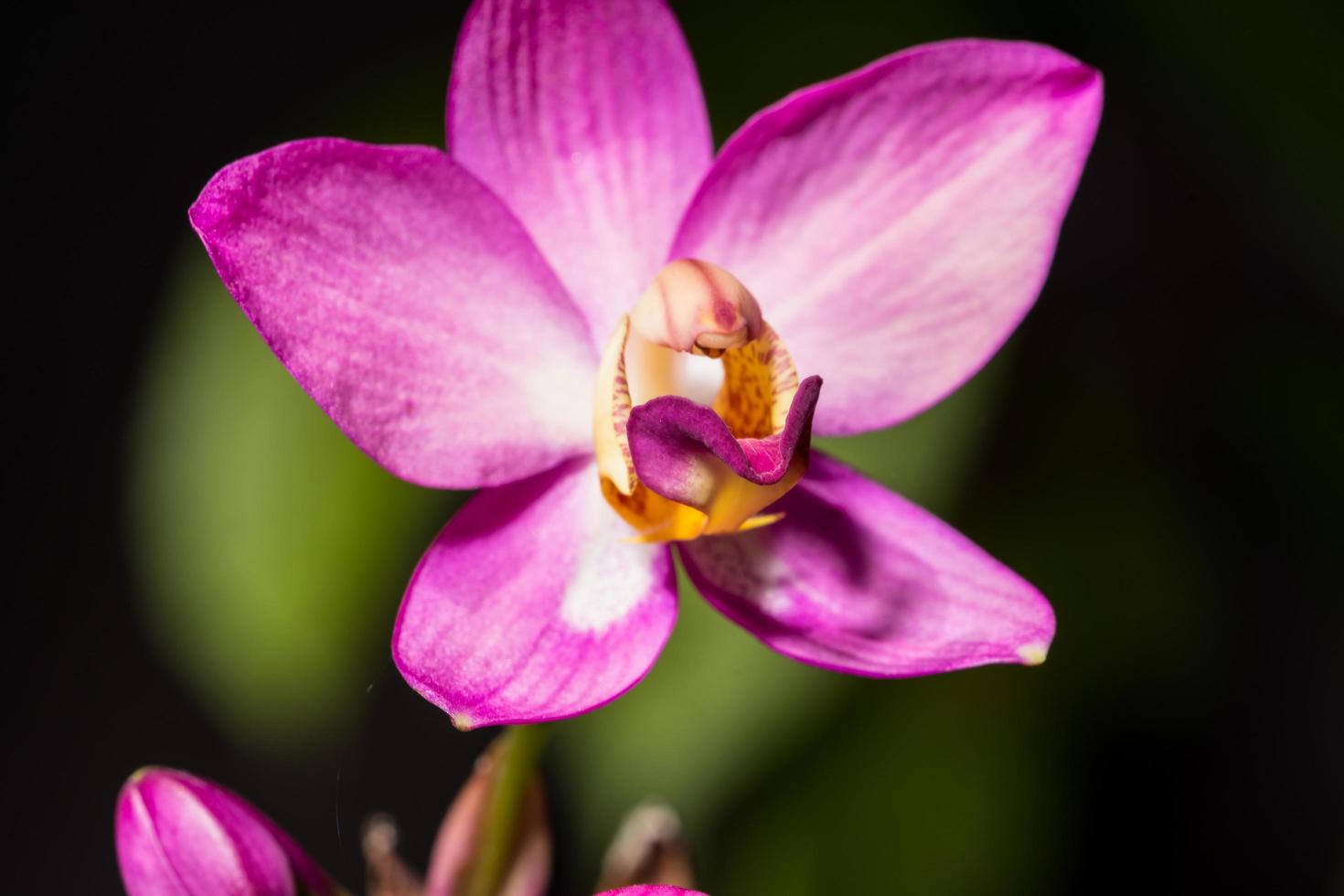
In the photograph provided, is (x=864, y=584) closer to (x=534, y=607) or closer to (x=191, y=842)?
(x=534, y=607)

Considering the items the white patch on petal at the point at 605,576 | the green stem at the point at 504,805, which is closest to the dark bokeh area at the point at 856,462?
the green stem at the point at 504,805

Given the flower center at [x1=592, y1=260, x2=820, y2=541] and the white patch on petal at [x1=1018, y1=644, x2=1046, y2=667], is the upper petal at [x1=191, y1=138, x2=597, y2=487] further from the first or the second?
the white patch on petal at [x1=1018, y1=644, x2=1046, y2=667]

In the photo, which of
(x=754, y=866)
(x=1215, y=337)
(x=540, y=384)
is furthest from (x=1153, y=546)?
(x=540, y=384)

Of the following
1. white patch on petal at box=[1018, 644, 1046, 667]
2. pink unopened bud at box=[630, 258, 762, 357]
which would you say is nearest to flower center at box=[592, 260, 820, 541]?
pink unopened bud at box=[630, 258, 762, 357]

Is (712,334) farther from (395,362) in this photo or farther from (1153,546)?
(1153,546)

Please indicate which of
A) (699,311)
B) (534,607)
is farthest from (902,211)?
(534,607)

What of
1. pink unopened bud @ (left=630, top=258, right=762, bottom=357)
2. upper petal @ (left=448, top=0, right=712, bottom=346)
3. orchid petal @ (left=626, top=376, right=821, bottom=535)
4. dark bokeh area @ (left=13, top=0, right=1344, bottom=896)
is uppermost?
upper petal @ (left=448, top=0, right=712, bottom=346)
